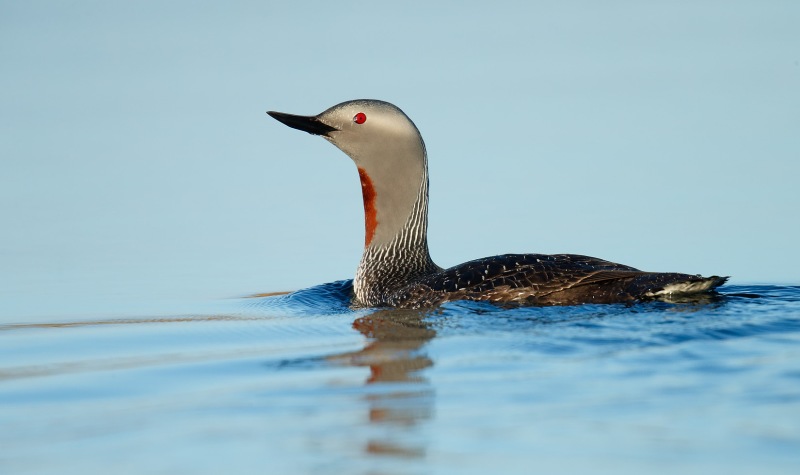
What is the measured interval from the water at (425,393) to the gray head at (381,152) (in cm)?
121

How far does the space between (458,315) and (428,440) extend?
2624mm

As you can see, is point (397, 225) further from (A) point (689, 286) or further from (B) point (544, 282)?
(A) point (689, 286)

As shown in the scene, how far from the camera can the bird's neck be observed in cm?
790

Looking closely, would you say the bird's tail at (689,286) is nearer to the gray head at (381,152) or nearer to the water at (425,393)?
the water at (425,393)

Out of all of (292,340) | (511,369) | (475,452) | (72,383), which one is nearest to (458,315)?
(292,340)

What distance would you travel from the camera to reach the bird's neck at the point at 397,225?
7.90 meters

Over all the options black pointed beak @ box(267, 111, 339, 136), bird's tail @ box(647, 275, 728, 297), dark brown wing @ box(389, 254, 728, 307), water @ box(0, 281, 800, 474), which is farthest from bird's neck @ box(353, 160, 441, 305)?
bird's tail @ box(647, 275, 728, 297)

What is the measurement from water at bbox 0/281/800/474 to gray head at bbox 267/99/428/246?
47.6 inches

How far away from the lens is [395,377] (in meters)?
4.97

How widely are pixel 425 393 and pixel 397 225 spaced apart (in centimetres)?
343

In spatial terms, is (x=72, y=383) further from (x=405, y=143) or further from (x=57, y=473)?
(x=405, y=143)

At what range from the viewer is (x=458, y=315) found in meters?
6.53

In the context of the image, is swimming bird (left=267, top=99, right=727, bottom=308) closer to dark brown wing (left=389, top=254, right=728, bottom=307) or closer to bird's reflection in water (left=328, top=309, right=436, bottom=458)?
dark brown wing (left=389, top=254, right=728, bottom=307)

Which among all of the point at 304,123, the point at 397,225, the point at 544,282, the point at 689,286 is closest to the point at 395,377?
the point at 544,282
